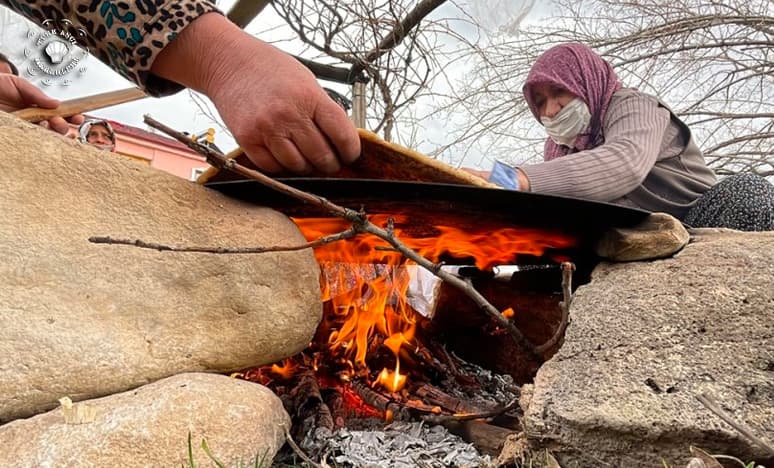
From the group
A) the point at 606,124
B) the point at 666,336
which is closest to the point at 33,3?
the point at 666,336

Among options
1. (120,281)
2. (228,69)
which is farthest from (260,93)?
(120,281)

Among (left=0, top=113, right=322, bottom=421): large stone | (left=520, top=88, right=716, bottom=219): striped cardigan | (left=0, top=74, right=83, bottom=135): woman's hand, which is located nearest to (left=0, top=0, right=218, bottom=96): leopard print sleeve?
(left=0, top=113, right=322, bottom=421): large stone

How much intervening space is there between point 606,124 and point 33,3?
2.47 metres

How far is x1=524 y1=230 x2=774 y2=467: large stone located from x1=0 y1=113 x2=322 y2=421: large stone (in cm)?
56

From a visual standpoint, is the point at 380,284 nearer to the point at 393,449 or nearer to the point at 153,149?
the point at 393,449

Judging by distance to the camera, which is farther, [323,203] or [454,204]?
[454,204]

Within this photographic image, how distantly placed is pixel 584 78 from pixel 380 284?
5.74 feet

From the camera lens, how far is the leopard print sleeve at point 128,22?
105cm

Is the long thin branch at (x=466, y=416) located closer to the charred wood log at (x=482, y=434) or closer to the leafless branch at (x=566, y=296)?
the charred wood log at (x=482, y=434)

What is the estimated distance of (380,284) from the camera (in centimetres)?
184

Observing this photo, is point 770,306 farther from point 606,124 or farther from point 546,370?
point 606,124

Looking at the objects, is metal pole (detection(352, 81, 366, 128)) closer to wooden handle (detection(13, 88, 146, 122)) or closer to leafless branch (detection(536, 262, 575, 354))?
wooden handle (detection(13, 88, 146, 122))

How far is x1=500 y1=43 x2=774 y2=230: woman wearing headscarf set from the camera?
204 centimetres

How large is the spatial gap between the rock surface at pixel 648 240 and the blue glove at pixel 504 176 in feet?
1.49
